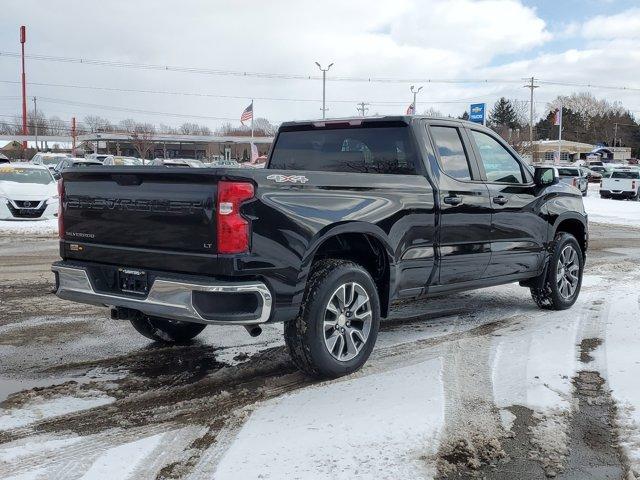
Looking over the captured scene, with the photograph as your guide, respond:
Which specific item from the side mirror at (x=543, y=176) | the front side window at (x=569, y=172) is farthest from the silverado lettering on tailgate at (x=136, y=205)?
the front side window at (x=569, y=172)

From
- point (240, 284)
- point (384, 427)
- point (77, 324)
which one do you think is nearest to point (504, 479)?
Result: point (384, 427)

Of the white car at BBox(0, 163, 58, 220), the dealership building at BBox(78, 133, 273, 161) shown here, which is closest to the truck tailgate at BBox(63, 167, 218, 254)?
the white car at BBox(0, 163, 58, 220)

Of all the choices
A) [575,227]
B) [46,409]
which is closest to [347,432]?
[46,409]

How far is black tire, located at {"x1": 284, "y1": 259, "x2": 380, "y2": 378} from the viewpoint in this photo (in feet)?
14.2

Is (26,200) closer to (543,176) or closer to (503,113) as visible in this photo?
(543,176)

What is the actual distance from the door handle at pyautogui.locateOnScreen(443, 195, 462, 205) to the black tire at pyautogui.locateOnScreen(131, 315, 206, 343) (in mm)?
2323

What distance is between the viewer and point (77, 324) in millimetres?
6266

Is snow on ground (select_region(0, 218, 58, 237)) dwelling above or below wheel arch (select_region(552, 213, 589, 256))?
below

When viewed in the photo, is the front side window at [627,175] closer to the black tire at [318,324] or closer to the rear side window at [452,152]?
the rear side window at [452,152]

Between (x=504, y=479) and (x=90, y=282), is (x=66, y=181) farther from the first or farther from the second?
(x=504, y=479)

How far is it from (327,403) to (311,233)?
1106 mm

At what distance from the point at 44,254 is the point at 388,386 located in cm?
838

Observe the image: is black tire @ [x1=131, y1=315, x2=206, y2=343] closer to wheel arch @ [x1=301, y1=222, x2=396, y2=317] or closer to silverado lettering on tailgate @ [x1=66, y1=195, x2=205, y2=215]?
silverado lettering on tailgate @ [x1=66, y1=195, x2=205, y2=215]

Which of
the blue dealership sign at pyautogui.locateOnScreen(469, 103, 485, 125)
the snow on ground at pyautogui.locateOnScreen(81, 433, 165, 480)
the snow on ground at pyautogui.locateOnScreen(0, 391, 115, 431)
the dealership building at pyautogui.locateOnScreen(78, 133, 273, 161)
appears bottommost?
the snow on ground at pyautogui.locateOnScreen(81, 433, 165, 480)
